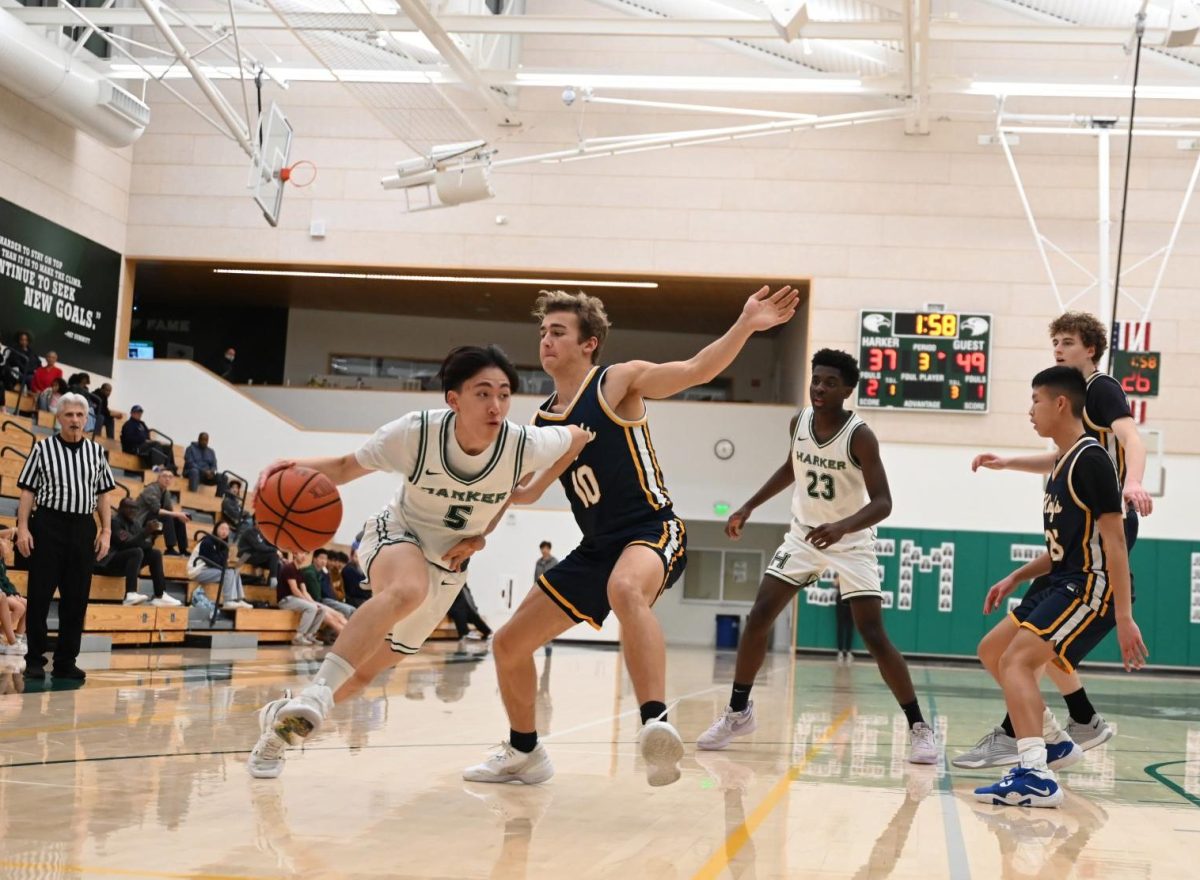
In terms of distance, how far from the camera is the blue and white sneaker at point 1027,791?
179 inches

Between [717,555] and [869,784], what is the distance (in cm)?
2009

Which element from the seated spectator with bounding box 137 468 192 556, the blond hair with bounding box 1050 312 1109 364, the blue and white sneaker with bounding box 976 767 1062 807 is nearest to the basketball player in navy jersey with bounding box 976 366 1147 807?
the blue and white sneaker with bounding box 976 767 1062 807

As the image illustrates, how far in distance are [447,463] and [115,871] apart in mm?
1713

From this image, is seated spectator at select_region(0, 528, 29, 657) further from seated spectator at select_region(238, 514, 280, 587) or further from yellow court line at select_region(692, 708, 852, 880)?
yellow court line at select_region(692, 708, 852, 880)

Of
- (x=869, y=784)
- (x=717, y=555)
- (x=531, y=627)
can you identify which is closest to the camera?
(x=531, y=627)

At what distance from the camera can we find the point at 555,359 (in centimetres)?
464

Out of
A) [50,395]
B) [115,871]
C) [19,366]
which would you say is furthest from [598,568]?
[19,366]

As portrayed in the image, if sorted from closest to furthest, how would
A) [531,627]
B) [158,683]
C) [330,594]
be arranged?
[531,627]
[158,683]
[330,594]

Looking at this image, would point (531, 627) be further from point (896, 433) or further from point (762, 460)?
point (762, 460)

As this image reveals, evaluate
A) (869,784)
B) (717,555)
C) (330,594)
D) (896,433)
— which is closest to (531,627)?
(869,784)

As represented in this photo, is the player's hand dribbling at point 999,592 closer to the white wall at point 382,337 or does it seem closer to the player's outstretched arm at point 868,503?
the player's outstretched arm at point 868,503

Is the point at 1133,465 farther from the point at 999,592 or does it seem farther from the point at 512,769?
the point at 512,769

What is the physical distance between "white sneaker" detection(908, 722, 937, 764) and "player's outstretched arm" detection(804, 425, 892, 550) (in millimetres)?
964

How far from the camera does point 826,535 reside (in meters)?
5.62
